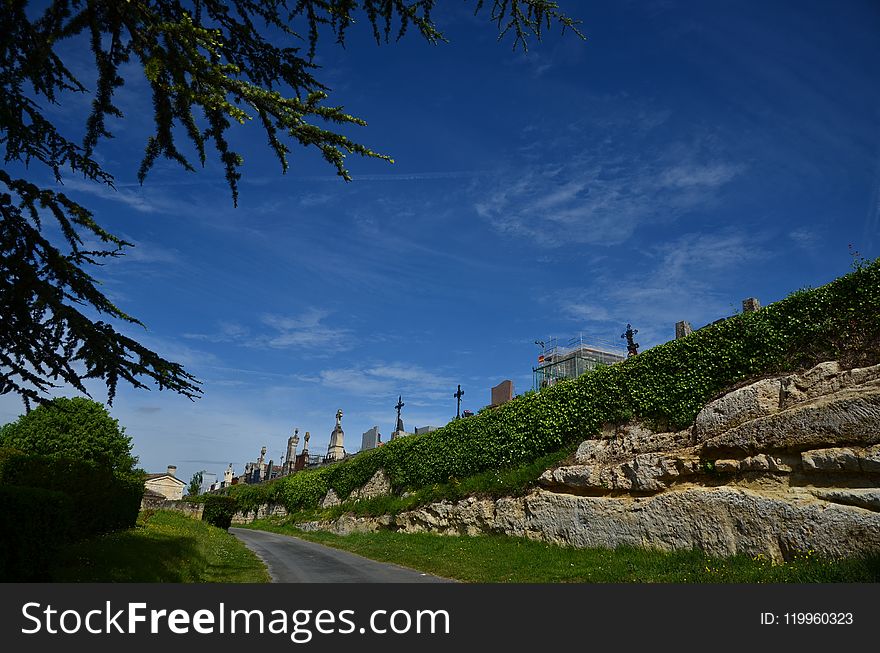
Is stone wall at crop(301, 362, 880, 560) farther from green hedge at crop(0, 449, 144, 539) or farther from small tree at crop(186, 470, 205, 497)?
small tree at crop(186, 470, 205, 497)

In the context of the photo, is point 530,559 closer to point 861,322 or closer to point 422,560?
point 422,560

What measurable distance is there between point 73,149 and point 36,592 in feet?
16.9

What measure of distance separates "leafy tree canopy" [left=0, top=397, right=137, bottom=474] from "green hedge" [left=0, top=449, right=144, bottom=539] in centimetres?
818

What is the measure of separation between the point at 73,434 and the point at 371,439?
26455 mm

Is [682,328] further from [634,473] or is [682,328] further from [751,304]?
[634,473]

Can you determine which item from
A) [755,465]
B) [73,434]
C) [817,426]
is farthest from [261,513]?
[817,426]

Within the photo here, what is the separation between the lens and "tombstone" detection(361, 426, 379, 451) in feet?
153

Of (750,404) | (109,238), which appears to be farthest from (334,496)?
(109,238)

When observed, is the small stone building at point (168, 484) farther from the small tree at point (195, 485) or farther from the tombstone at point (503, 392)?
the tombstone at point (503, 392)

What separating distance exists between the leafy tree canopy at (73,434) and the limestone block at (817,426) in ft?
74.7

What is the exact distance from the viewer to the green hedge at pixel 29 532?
6945mm

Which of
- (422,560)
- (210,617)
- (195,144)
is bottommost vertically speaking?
(422,560)

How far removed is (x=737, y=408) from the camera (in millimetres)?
11727

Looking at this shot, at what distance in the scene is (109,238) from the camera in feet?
21.4
